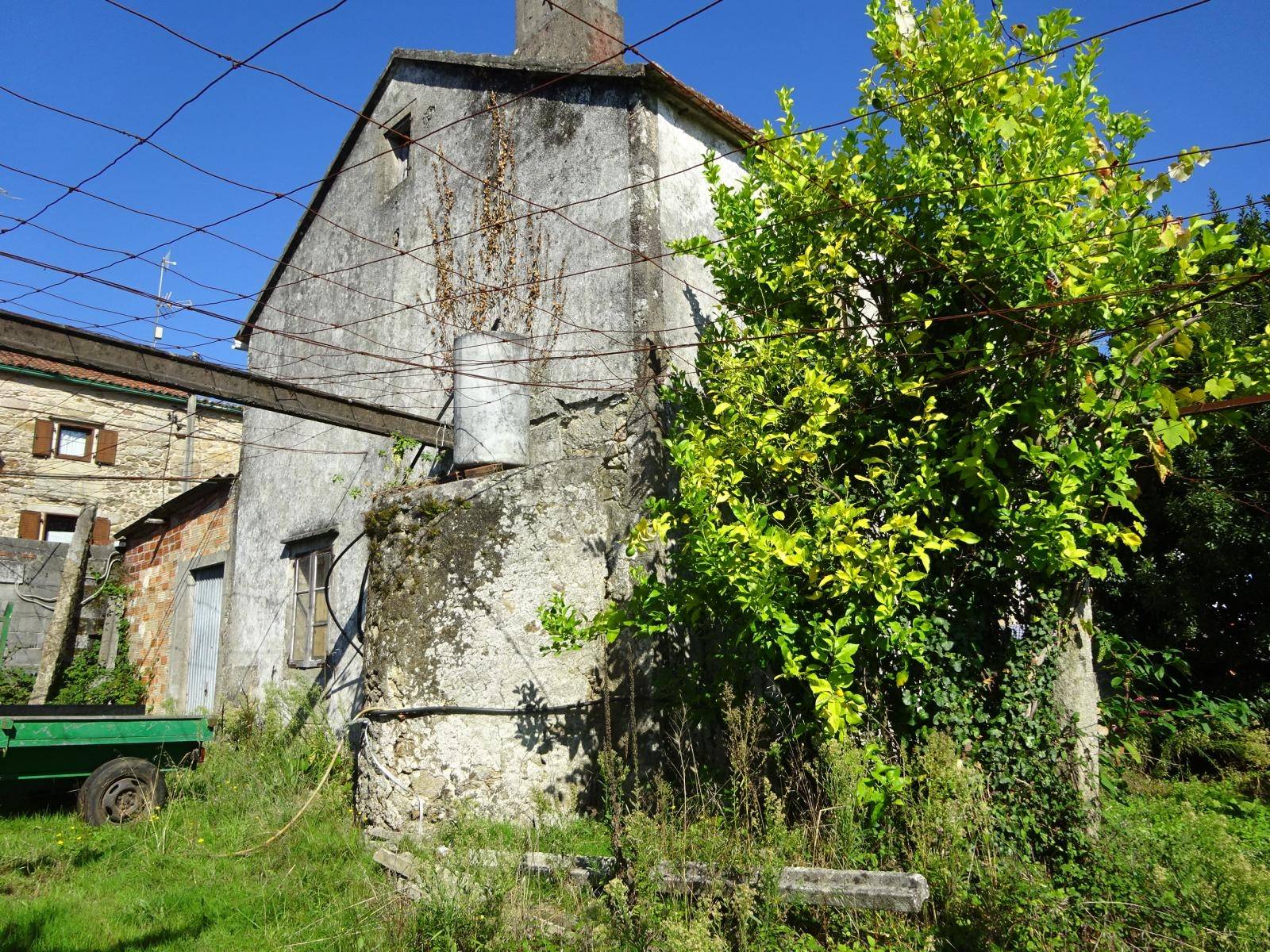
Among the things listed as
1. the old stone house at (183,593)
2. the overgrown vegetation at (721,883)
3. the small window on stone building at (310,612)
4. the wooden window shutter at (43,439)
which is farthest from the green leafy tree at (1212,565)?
the wooden window shutter at (43,439)

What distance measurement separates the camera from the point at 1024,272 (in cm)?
514

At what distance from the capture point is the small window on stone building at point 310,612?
9680 mm

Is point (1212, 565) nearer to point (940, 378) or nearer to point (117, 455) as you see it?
point (940, 378)

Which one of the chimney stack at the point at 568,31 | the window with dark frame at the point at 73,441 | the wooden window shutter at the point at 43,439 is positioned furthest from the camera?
the window with dark frame at the point at 73,441

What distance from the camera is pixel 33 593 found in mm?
14695

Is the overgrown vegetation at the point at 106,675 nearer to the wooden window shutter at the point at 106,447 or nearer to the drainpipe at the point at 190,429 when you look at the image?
the drainpipe at the point at 190,429

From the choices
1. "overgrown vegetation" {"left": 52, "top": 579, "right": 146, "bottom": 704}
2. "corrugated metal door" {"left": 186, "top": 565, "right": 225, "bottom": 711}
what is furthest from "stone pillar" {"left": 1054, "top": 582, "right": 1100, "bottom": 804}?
"overgrown vegetation" {"left": 52, "top": 579, "right": 146, "bottom": 704}

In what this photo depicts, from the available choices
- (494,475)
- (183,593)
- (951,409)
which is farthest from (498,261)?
(183,593)

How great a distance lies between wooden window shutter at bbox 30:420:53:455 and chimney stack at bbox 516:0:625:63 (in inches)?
541

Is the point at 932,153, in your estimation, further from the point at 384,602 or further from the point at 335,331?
the point at 335,331

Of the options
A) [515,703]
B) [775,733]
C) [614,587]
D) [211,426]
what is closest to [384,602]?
[515,703]

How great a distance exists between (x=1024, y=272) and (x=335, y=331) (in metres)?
8.26

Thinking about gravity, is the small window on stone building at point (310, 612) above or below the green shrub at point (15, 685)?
above

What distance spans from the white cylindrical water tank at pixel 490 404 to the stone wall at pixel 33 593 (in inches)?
414
